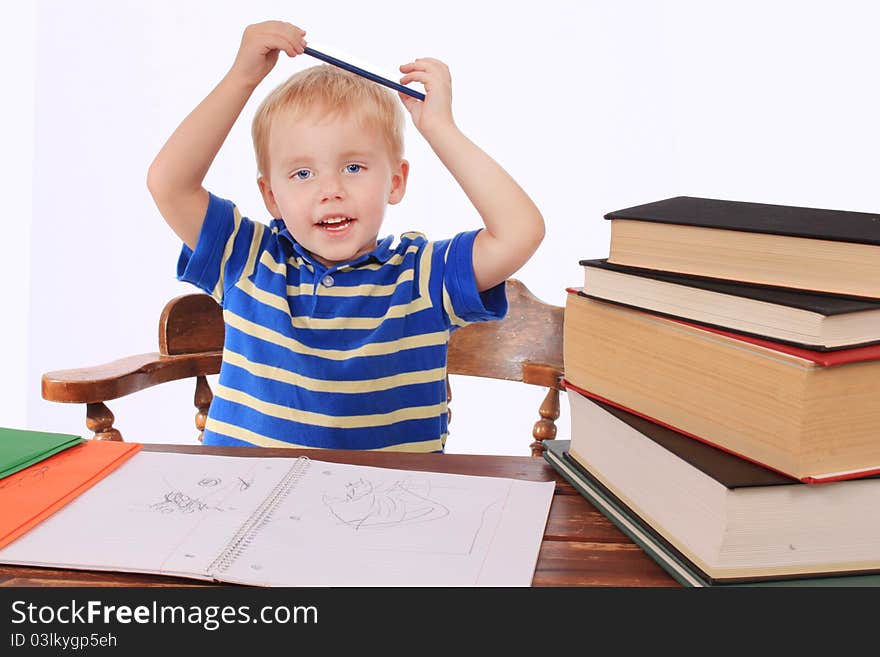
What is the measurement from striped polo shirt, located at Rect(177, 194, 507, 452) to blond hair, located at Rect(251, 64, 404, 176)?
0.12 m

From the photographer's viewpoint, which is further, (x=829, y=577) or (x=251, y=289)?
(x=251, y=289)

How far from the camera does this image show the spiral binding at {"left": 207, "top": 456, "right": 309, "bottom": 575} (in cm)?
58

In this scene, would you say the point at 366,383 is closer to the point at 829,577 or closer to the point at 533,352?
the point at 533,352

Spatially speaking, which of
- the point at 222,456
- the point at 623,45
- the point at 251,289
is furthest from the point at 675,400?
the point at 623,45

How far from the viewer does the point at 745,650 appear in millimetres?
494

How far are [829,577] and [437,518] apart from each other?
0.88 ft

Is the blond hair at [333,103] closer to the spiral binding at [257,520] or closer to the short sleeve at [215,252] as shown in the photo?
the short sleeve at [215,252]

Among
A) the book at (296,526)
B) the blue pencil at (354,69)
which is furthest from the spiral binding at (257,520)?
the blue pencil at (354,69)

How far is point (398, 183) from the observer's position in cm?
120

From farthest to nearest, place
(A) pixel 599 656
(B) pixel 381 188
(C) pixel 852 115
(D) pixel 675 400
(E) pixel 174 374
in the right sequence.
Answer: (C) pixel 852 115 < (E) pixel 174 374 < (B) pixel 381 188 < (D) pixel 675 400 < (A) pixel 599 656

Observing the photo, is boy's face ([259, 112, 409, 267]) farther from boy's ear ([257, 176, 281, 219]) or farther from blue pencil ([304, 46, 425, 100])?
blue pencil ([304, 46, 425, 100])

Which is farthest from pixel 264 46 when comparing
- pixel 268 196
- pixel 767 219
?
pixel 767 219

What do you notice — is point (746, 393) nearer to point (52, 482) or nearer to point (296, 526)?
point (296, 526)

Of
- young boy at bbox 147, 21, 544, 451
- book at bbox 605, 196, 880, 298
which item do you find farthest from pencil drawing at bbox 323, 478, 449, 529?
young boy at bbox 147, 21, 544, 451
